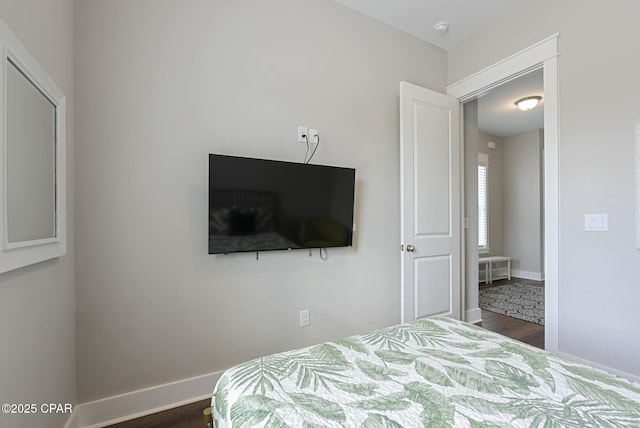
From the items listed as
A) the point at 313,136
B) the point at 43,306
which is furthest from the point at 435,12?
the point at 43,306

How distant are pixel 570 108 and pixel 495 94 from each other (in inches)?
85.2

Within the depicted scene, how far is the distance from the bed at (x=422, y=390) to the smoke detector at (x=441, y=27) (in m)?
2.72

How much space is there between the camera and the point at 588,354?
2.10 m

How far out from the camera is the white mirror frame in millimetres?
890

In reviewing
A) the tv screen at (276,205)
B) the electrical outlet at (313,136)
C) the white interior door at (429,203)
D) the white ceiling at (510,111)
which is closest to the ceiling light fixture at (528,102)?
the white ceiling at (510,111)

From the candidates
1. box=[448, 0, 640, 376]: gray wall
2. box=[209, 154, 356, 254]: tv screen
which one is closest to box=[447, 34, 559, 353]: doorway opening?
box=[448, 0, 640, 376]: gray wall

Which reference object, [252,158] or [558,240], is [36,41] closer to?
[252,158]

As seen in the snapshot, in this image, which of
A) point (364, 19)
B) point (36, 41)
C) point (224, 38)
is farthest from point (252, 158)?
point (364, 19)

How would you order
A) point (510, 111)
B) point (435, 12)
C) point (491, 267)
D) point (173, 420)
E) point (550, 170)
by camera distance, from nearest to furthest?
1. point (173, 420)
2. point (550, 170)
3. point (435, 12)
4. point (510, 111)
5. point (491, 267)

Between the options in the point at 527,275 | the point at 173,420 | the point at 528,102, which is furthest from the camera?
the point at 527,275

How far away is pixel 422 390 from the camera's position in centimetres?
96

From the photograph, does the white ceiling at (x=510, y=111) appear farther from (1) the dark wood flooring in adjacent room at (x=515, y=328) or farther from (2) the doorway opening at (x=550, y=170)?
(1) the dark wood flooring in adjacent room at (x=515, y=328)

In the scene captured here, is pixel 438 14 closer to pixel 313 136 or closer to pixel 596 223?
pixel 313 136

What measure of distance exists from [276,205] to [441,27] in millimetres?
2284
